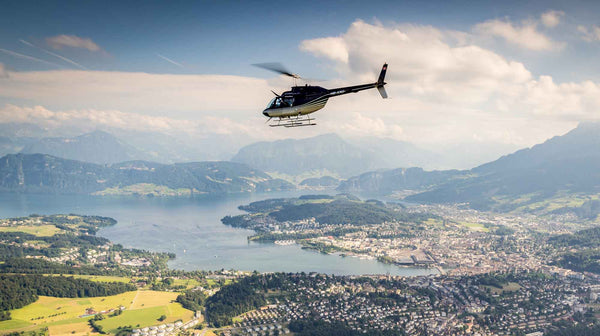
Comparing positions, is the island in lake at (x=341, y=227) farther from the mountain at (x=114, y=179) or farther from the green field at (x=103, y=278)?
the mountain at (x=114, y=179)

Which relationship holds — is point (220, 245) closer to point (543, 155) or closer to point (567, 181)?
point (567, 181)

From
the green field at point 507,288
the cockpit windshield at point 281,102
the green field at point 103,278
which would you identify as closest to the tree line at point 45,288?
the green field at point 103,278

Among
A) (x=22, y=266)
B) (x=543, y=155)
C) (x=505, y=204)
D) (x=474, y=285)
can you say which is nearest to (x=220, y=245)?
(x=22, y=266)

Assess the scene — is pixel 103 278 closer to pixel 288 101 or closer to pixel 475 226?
pixel 288 101

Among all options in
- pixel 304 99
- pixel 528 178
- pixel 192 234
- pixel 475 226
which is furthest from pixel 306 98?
pixel 528 178

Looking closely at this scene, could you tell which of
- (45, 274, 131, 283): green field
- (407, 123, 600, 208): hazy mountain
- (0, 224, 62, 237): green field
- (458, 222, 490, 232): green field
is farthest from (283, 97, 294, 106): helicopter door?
(407, 123, 600, 208): hazy mountain

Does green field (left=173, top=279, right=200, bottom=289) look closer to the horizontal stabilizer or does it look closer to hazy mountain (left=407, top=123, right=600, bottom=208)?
the horizontal stabilizer
